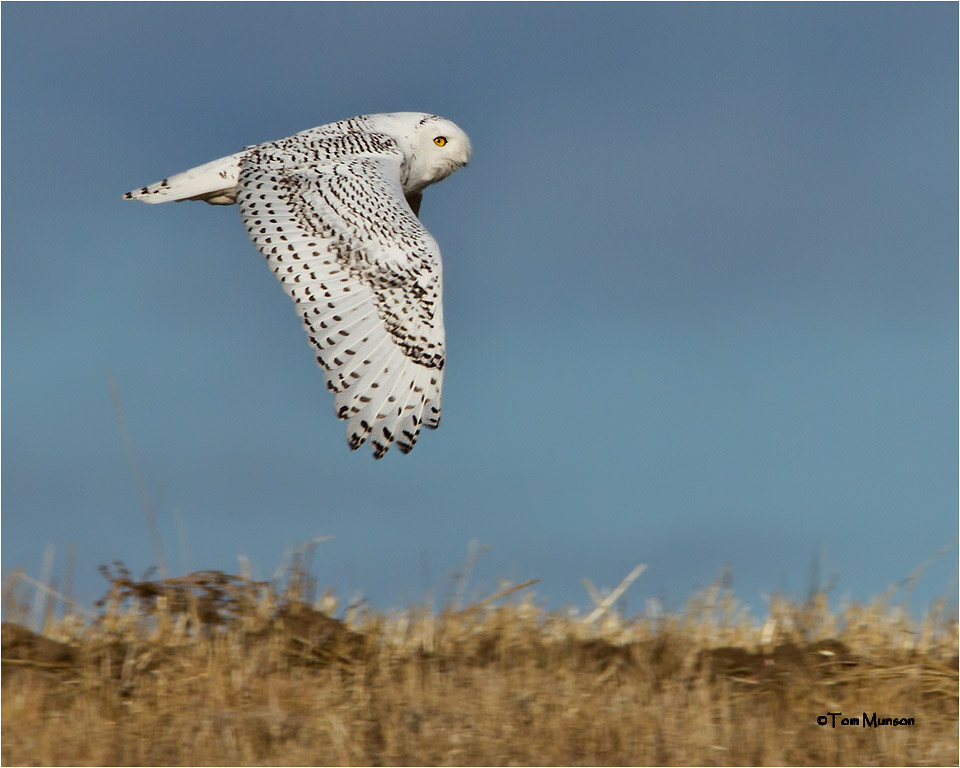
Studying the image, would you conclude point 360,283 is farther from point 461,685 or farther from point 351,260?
point 461,685

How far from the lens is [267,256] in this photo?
7.05 m

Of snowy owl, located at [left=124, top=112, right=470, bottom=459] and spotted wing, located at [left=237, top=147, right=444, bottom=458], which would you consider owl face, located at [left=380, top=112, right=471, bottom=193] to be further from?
spotted wing, located at [left=237, top=147, right=444, bottom=458]

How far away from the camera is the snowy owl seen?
6.41 metres

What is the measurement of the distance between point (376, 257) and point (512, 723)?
2819 millimetres

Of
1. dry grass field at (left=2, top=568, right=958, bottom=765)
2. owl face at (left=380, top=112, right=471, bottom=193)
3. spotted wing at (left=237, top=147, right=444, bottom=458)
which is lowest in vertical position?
dry grass field at (left=2, top=568, right=958, bottom=765)

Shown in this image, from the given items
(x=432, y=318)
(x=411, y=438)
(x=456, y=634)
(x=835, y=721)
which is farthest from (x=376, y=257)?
(x=835, y=721)

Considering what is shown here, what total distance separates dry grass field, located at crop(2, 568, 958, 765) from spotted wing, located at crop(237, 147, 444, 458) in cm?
103

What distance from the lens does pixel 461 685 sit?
5.83 meters

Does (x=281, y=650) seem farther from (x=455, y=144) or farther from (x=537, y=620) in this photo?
(x=455, y=144)

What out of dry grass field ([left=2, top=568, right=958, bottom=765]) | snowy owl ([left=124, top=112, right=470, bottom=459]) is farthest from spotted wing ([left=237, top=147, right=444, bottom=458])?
dry grass field ([left=2, top=568, right=958, bottom=765])

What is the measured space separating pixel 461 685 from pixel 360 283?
7.51 ft

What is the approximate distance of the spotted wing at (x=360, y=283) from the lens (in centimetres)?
639

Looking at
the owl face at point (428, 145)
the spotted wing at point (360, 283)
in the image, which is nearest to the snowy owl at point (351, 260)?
the spotted wing at point (360, 283)

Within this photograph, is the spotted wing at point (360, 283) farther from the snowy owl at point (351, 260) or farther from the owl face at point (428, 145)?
the owl face at point (428, 145)
